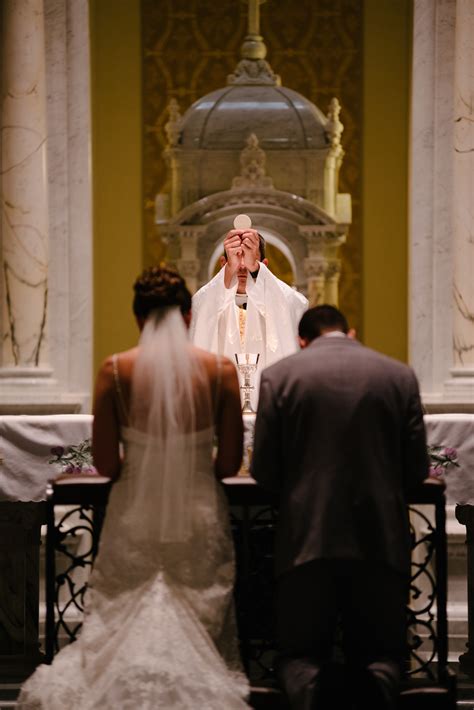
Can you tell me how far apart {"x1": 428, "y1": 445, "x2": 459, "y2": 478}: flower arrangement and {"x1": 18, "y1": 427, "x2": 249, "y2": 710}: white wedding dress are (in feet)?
8.39

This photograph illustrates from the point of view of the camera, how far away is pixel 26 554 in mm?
6871

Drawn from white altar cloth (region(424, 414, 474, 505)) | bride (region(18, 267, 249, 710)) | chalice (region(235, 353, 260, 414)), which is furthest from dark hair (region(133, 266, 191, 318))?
white altar cloth (region(424, 414, 474, 505))

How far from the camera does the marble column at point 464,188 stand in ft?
31.9

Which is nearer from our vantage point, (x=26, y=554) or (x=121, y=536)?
(x=121, y=536)

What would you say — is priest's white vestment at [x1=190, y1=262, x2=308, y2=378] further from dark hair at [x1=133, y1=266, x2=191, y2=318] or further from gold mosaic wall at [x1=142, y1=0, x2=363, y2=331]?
gold mosaic wall at [x1=142, y1=0, x2=363, y2=331]

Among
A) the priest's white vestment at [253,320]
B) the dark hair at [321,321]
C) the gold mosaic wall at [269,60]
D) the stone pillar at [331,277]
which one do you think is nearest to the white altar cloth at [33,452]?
the priest's white vestment at [253,320]

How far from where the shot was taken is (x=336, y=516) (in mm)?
4965

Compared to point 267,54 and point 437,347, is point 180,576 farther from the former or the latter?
point 267,54

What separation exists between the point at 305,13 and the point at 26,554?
8.02 meters

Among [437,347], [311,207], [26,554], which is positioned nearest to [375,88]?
[311,207]

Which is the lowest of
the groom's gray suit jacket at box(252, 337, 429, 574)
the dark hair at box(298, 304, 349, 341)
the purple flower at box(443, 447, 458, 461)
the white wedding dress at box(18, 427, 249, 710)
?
the white wedding dress at box(18, 427, 249, 710)

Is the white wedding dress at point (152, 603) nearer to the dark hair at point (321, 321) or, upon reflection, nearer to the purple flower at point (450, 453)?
the dark hair at point (321, 321)

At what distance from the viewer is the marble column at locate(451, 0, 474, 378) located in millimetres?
9719

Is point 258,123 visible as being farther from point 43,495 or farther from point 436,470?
point 436,470
